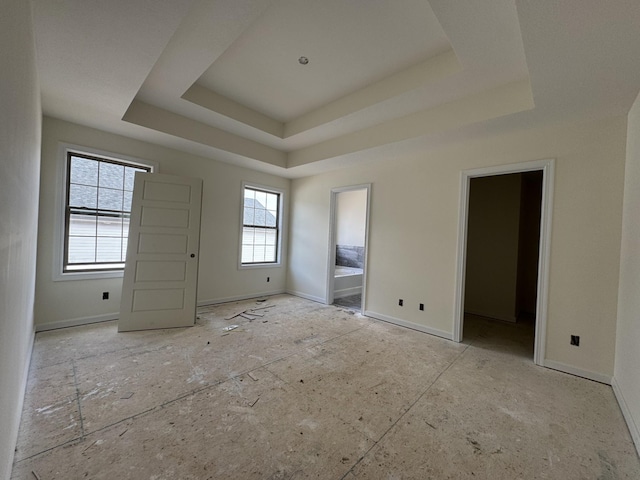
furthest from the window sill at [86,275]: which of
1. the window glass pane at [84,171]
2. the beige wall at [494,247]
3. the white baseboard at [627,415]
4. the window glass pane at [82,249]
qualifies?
the beige wall at [494,247]

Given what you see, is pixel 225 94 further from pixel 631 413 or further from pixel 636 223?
pixel 631 413

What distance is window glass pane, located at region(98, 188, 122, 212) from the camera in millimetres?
3605

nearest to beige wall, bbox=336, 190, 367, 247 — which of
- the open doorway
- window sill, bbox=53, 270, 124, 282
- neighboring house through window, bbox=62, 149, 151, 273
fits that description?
the open doorway

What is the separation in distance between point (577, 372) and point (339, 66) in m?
3.89

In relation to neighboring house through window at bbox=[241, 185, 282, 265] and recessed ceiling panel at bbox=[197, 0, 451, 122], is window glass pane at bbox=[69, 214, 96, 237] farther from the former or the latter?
recessed ceiling panel at bbox=[197, 0, 451, 122]

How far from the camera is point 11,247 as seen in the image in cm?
125

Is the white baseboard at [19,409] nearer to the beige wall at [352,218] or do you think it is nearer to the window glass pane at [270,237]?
the window glass pane at [270,237]

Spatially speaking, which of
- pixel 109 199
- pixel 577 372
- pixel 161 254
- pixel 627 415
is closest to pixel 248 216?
pixel 161 254

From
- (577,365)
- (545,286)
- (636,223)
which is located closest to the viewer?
(636,223)

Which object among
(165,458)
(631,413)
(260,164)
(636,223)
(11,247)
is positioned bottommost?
(165,458)

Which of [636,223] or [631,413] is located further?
[636,223]

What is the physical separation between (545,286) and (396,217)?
6.39ft

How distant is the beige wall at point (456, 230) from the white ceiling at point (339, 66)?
330 millimetres

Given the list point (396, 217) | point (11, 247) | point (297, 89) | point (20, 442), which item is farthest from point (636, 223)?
point (20, 442)
